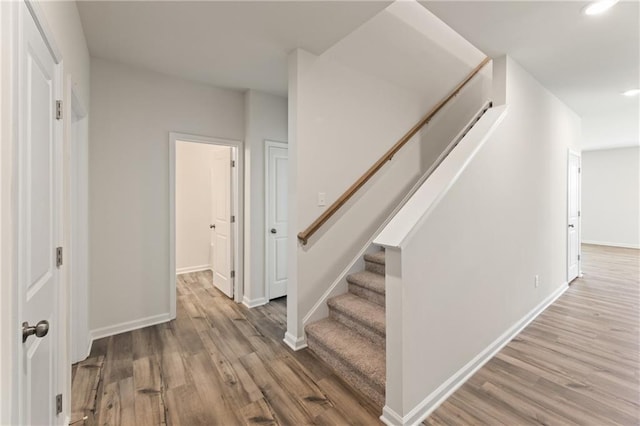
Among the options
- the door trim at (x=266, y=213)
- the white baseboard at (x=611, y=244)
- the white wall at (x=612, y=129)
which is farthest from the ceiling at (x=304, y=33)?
the white baseboard at (x=611, y=244)

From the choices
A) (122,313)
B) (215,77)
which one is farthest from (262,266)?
(215,77)

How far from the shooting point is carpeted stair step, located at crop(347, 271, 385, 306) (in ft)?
8.33

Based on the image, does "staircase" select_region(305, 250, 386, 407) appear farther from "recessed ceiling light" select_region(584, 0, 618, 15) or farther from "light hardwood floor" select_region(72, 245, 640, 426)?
"recessed ceiling light" select_region(584, 0, 618, 15)

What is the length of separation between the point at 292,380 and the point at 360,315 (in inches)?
27.3

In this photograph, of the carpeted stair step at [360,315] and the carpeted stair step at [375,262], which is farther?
the carpeted stair step at [375,262]

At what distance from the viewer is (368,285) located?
264 cm

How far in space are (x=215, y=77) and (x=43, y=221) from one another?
2.37 m

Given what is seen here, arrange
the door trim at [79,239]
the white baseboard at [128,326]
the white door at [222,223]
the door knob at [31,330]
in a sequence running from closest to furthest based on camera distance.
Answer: the door knob at [31,330]
the door trim at [79,239]
the white baseboard at [128,326]
the white door at [222,223]

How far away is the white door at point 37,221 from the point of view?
1019 mm

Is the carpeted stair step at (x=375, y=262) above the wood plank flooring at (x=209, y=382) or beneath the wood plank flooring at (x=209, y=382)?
above

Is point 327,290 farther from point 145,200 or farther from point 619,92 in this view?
point 619,92

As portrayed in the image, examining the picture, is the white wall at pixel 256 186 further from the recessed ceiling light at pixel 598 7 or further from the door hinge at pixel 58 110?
the recessed ceiling light at pixel 598 7

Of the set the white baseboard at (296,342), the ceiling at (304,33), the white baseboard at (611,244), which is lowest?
the white baseboard at (296,342)

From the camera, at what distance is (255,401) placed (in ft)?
6.21
